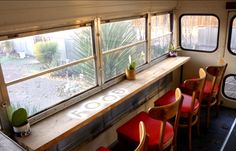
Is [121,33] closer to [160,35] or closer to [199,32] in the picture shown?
[160,35]

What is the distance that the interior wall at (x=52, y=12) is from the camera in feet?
4.74

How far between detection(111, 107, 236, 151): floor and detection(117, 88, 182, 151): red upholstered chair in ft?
1.21

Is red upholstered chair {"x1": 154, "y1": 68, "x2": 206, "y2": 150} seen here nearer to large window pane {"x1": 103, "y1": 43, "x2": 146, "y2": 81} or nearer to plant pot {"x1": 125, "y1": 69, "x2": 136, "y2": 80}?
plant pot {"x1": 125, "y1": 69, "x2": 136, "y2": 80}

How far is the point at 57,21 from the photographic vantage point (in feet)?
5.75

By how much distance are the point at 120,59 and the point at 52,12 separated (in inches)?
44.1

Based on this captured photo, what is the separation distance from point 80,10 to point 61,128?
0.99m

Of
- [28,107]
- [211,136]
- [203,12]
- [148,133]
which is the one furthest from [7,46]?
[203,12]

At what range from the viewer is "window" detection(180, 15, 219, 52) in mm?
3359

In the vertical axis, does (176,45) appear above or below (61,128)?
above

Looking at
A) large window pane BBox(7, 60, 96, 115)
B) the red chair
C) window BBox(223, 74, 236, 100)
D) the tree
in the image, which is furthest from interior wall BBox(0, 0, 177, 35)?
window BBox(223, 74, 236, 100)

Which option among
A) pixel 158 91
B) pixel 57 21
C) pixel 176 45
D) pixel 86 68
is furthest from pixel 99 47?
pixel 176 45

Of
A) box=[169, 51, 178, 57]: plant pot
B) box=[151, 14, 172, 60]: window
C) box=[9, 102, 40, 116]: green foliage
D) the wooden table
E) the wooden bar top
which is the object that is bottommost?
the wooden bar top

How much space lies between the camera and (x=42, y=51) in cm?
178

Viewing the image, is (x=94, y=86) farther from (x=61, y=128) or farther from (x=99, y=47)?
(x=61, y=128)
